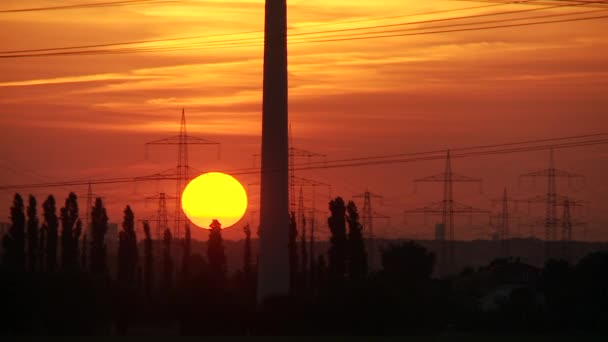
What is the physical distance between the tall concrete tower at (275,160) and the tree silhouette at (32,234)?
46429 millimetres

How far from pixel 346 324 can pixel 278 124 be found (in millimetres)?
14416

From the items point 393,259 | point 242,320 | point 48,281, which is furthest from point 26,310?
point 393,259

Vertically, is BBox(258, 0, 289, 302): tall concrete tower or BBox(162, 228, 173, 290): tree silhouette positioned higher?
BBox(258, 0, 289, 302): tall concrete tower

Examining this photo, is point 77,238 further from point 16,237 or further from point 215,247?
point 215,247

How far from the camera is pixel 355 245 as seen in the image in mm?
108250

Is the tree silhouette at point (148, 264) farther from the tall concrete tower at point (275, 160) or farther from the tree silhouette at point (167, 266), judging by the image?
the tall concrete tower at point (275, 160)

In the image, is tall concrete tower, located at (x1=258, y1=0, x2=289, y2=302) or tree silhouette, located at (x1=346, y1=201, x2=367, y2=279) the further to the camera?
tree silhouette, located at (x1=346, y1=201, x2=367, y2=279)

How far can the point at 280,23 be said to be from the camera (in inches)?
3054

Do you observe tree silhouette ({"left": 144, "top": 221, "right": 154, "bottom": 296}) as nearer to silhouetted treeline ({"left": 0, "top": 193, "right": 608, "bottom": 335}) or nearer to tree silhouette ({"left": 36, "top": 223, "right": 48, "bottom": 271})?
silhouetted treeline ({"left": 0, "top": 193, "right": 608, "bottom": 335})

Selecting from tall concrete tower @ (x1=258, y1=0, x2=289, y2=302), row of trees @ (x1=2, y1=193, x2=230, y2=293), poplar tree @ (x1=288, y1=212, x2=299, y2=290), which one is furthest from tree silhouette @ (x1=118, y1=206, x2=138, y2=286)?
tall concrete tower @ (x1=258, y1=0, x2=289, y2=302)

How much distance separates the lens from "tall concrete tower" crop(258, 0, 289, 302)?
76812 mm

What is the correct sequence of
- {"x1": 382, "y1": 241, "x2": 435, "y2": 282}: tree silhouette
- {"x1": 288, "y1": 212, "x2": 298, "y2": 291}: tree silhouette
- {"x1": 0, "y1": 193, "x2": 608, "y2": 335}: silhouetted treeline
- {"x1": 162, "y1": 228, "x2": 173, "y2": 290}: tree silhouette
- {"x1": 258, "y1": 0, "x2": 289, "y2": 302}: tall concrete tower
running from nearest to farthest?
{"x1": 0, "y1": 193, "x2": 608, "y2": 335}: silhouetted treeline, {"x1": 258, "y1": 0, "x2": 289, "y2": 302}: tall concrete tower, {"x1": 288, "y1": 212, "x2": 298, "y2": 291}: tree silhouette, {"x1": 382, "y1": 241, "x2": 435, "y2": 282}: tree silhouette, {"x1": 162, "y1": 228, "x2": 173, "y2": 290}: tree silhouette

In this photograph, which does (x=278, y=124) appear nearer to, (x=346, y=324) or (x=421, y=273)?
(x=346, y=324)

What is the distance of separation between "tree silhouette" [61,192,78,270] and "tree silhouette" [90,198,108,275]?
187 centimetres
